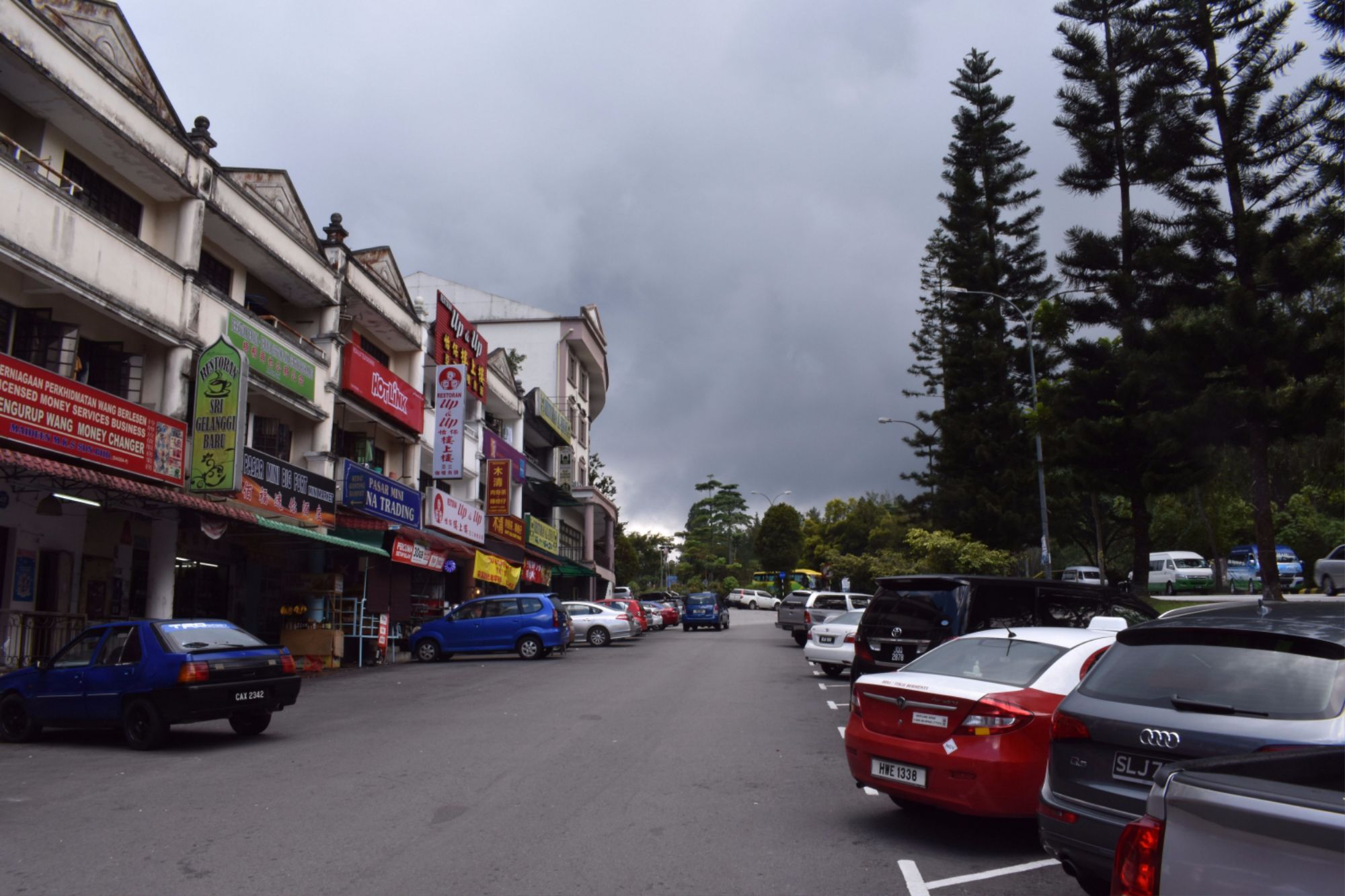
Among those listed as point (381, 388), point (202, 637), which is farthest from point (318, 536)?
point (202, 637)

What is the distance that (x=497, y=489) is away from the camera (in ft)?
125

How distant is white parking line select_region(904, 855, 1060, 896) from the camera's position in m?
5.82

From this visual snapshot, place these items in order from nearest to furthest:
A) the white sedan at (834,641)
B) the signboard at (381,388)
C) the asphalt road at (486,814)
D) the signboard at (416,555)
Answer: the asphalt road at (486,814), the white sedan at (834,641), the signboard at (416,555), the signboard at (381,388)

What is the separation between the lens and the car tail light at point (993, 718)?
21.7 feet

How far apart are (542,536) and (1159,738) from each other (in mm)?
42183

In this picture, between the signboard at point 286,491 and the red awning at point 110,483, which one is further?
the signboard at point 286,491

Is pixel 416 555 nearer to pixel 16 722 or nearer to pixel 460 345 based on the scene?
pixel 460 345

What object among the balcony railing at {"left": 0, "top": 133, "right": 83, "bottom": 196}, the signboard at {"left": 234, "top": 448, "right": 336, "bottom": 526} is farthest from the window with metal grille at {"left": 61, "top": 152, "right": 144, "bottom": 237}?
the signboard at {"left": 234, "top": 448, "right": 336, "bottom": 526}

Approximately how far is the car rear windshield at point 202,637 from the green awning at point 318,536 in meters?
6.81

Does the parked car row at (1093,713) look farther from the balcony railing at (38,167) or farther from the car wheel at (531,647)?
the car wheel at (531,647)

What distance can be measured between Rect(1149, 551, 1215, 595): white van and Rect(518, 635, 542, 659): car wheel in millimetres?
32308

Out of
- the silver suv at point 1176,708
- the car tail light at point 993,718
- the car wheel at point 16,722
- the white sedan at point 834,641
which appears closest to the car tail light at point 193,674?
the car wheel at point 16,722

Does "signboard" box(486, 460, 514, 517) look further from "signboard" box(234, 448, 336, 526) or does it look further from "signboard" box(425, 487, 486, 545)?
"signboard" box(234, 448, 336, 526)

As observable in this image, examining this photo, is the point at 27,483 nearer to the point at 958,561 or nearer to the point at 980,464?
the point at 958,561
